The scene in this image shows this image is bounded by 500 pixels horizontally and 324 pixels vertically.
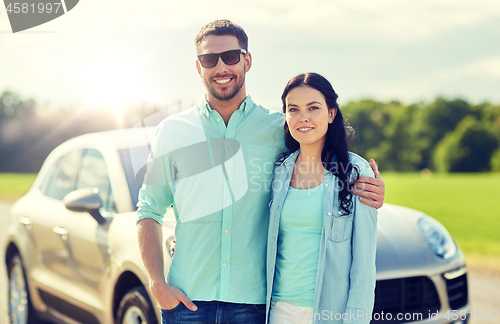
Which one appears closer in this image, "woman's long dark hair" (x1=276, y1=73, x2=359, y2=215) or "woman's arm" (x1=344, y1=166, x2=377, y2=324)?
"woman's arm" (x1=344, y1=166, x2=377, y2=324)

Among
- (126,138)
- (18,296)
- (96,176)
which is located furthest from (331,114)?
(18,296)

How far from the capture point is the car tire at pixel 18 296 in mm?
4543

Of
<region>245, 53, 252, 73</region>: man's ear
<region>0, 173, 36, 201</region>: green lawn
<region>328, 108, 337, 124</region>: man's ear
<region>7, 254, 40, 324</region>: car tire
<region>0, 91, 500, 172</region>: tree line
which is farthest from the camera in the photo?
<region>0, 91, 500, 172</region>: tree line

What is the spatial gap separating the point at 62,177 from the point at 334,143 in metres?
2.94

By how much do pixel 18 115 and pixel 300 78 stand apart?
75.0 meters

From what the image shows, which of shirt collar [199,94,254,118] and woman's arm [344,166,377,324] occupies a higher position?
shirt collar [199,94,254,118]

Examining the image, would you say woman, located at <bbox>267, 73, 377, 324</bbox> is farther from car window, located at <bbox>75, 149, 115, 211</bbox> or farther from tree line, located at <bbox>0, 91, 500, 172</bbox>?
tree line, located at <bbox>0, 91, 500, 172</bbox>

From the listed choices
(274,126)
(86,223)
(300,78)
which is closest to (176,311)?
(274,126)

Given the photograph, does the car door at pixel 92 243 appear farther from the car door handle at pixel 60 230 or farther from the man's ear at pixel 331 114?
the man's ear at pixel 331 114

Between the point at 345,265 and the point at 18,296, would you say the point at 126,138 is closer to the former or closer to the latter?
the point at 18,296

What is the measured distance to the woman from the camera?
2.17 m

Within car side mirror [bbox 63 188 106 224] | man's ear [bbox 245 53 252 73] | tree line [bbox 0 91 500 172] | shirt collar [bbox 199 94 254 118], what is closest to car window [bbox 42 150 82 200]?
car side mirror [bbox 63 188 106 224]

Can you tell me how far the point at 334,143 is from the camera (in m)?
2.42

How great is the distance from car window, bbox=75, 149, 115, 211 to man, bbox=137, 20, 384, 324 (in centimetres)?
117
